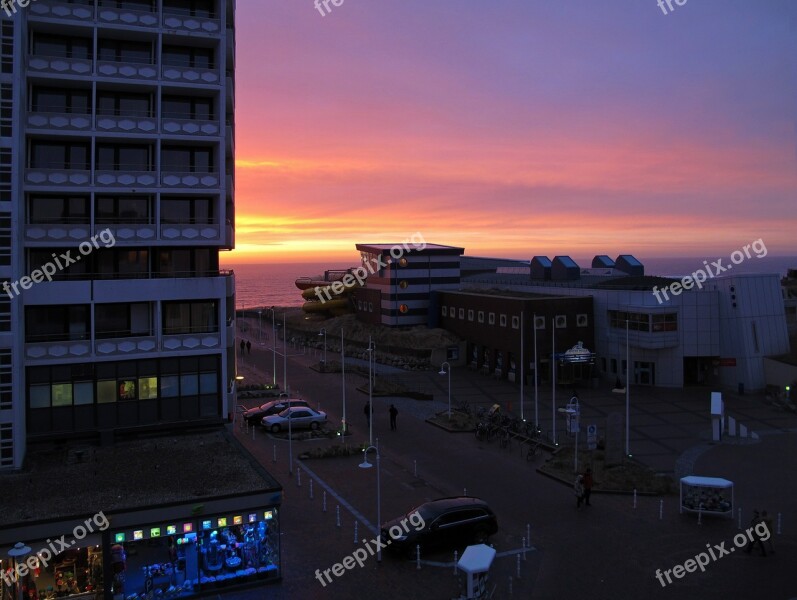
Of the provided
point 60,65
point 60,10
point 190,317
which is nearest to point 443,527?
point 190,317

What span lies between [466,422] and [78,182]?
23610 millimetres

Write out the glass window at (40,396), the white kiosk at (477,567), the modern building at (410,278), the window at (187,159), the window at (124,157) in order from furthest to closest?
the modern building at (410,278) → the window at (187,159) → the window at (124,157) → the glass window at (40,396) → the white kiosk at (477,567)

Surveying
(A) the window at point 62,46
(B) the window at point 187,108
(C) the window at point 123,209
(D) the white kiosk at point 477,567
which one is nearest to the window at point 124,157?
(C) the window at point 123,209

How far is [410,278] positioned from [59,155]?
46396 mm

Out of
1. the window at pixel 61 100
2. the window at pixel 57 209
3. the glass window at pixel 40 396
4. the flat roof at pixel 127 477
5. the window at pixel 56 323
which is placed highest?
the window at pixel 61 100

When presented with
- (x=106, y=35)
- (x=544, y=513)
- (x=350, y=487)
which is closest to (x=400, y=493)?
(x=350, y=487)

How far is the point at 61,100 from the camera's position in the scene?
29.3m

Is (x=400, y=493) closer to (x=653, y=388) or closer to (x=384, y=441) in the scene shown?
(x=384, y=441)

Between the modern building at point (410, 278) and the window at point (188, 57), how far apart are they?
41.6m

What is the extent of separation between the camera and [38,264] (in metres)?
28.9

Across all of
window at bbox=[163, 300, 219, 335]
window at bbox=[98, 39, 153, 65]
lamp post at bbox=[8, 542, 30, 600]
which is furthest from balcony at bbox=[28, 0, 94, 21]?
lamp post at bbox=[8, 542, 30, 600]

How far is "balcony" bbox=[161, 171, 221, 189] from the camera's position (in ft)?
99.0

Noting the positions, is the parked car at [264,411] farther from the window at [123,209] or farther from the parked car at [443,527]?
the parked car at [443,527]

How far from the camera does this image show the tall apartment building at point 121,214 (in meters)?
28.1
